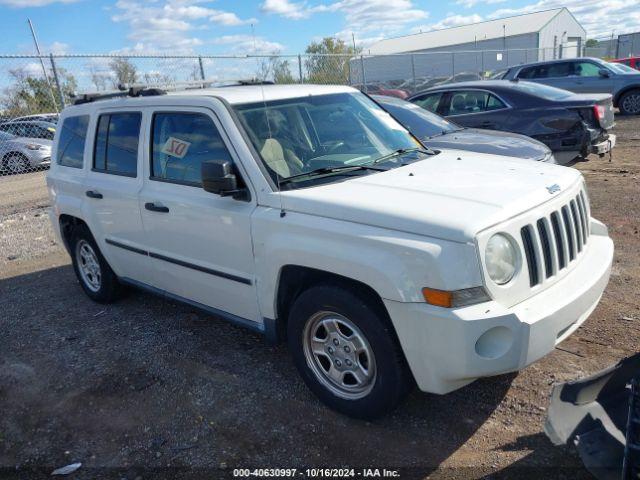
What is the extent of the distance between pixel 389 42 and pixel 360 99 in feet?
204

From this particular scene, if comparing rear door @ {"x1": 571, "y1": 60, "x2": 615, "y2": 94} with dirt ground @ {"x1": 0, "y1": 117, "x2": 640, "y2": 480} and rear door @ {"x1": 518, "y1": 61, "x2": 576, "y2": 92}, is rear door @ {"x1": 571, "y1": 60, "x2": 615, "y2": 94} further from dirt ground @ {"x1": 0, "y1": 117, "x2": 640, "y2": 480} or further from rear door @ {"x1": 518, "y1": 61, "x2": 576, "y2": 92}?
dirt ground @ {"x1": 0, "y1": 117, "x2": 640, "y2": 480}

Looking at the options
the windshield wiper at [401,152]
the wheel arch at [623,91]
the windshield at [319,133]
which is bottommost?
the wheel arch at [623,91]

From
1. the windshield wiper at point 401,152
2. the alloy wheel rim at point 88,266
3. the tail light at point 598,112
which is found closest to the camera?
the windshield wiper at point 401,152

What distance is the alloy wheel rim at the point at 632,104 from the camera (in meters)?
16.9

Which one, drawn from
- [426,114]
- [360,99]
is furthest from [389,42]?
[360,99]

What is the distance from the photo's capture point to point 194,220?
12.7 feet

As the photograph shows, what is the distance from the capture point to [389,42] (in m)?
62.7

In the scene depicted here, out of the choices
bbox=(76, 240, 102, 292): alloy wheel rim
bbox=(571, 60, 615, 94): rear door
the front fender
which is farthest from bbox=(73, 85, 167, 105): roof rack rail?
bbox=(571, 60, 615, 94): rear door

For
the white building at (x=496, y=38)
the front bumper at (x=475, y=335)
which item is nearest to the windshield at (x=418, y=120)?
the front bumper at (x=475, y=335)

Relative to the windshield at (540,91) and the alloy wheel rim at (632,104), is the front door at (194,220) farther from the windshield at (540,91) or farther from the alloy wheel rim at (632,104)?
the alloy wheel rim at (632,104)

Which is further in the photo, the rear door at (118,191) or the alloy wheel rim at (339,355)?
the rear door at (118,191)

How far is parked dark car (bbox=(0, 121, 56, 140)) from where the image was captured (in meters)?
14.0

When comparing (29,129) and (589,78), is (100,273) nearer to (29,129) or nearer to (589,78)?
(29,129)

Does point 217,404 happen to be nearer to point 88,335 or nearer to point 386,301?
point 386,301
